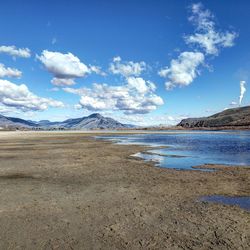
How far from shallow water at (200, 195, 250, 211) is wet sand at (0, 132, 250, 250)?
73cm

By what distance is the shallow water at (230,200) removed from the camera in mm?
16047

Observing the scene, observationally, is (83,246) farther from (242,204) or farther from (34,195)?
(242,204)

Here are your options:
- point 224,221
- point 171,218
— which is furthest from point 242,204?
point 171,218

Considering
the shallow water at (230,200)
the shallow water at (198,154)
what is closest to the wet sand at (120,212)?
the shallow water at (230,200)

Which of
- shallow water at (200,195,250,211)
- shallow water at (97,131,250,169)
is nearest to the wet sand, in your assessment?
shallow water at (200,195,250,211)

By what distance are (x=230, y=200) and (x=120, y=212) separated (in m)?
7.10

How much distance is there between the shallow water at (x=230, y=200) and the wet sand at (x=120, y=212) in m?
0.73

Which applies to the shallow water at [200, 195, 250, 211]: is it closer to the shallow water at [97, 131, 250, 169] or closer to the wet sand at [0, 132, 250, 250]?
the wet sand at [0, 132, 250, 250]

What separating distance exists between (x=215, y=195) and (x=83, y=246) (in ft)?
35.2

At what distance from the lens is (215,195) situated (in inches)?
717

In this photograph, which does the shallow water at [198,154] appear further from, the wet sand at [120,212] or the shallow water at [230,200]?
the shallow water at [230,200]

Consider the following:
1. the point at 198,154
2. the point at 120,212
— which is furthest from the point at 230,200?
the point at 198,154

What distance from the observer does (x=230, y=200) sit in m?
17.0

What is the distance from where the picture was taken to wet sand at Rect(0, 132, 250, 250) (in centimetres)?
1097
